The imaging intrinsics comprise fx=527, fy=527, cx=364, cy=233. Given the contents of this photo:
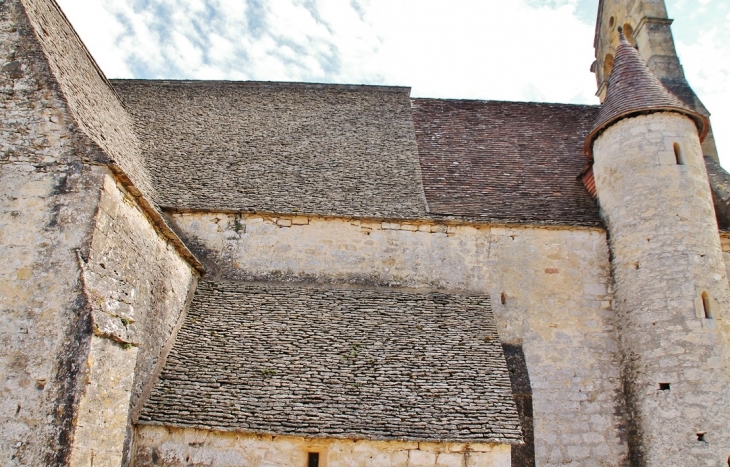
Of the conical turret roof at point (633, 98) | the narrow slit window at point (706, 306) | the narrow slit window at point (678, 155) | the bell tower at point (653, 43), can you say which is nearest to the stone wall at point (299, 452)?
the narrow slit window at point (706, 306)

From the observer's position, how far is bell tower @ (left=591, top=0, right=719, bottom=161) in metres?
12.1

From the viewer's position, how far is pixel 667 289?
872cm

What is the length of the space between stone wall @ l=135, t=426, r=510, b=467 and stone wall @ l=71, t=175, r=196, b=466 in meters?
0.63

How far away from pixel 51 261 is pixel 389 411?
452 centimetres

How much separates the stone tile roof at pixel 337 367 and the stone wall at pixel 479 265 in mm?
461

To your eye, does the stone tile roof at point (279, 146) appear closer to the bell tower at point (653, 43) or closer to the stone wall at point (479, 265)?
the stone wall at point (479, 265)

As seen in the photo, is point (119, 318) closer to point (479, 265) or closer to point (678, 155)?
point (479, 265)

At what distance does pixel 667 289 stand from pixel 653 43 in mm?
7223

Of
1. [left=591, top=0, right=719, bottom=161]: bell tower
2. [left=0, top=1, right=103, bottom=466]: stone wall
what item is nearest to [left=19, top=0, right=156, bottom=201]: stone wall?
[left=0, top=1, right=103, bottom=466]: stone wall

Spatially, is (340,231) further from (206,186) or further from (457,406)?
(457,406)

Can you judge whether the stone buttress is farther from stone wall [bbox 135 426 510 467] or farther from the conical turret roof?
stone wall [bbox 135 426 510 467]

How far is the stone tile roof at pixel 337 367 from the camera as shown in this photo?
22.4 ft

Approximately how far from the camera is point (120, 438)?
6.41 meters

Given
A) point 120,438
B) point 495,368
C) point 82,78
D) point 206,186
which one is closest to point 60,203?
point 120,438
